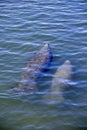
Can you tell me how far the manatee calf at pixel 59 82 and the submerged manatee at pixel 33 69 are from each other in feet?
1.72

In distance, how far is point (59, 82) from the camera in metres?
10.7

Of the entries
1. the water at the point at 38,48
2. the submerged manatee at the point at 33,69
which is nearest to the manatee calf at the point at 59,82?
the water at the point at 38,48

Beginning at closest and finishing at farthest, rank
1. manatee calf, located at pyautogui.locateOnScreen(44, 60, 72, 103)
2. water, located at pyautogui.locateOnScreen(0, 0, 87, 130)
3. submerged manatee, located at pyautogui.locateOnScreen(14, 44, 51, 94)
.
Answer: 1. water, located at pyautogui.locateOnScreen(0, 0, 87, 130)
2. manatee calf, located at pyautogui.locateOnScreen(44, 60, 72, 103)
3. submerged manatee, located at pyautogui.locateOnScreen(14, 44, 51, 94)

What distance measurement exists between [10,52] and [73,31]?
2712mm

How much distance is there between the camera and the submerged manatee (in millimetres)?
10422

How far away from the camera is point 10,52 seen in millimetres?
12203

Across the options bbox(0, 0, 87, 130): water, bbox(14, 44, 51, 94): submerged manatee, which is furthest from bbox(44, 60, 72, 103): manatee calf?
bbox(14, 44, 51, 94): submerged manatee

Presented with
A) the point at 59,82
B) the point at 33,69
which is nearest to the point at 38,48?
the point at 33,69

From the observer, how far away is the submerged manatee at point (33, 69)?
1042 cm

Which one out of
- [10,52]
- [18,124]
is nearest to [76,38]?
[10,52]

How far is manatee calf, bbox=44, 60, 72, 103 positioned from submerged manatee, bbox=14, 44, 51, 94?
0.52 meters

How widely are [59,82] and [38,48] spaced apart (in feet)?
7.18

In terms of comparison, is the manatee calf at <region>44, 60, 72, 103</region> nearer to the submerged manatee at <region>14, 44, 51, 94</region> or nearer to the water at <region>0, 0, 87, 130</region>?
the water at <region>0, 0, 87, 130</region>

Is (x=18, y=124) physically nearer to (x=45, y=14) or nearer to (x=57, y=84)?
(x=57, y=84)
